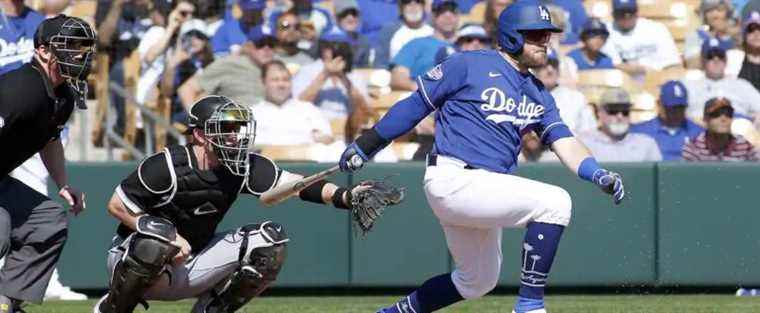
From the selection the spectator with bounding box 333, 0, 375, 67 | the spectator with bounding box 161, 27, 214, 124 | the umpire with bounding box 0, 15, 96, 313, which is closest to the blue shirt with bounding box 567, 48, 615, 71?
the spectator with bounding box 333, 0, 375, 67

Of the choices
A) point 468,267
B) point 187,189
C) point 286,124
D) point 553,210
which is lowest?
point 286,124

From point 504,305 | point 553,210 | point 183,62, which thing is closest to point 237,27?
point 183,62

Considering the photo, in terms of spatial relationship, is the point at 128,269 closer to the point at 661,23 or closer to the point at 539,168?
the point at 539,168

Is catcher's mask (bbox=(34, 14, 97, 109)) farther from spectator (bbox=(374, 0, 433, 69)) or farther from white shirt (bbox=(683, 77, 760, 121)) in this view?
white shirt (bbox=(683, 77, 760, 121))

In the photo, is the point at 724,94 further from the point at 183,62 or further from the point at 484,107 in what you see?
the point at 484,107

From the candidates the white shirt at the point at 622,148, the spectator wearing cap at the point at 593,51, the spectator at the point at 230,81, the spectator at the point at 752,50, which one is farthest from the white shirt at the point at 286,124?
the spectator at the point at 752,50

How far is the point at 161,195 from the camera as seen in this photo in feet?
21.8

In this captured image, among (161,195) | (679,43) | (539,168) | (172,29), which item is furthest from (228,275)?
(679,43)

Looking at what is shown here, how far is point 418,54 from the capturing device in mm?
11578

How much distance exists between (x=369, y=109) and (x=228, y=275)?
4716 mm

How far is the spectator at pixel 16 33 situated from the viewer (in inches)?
402

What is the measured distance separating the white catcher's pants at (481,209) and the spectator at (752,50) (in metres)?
5.60

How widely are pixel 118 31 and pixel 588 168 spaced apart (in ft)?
19.5

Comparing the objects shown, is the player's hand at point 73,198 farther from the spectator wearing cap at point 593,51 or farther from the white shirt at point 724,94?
the white shirt at point 724,94
